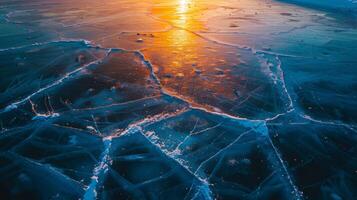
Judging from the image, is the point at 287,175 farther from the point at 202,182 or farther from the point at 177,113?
the point at 177,113

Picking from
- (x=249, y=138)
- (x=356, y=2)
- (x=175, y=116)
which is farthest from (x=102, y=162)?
(x=356, y=2)

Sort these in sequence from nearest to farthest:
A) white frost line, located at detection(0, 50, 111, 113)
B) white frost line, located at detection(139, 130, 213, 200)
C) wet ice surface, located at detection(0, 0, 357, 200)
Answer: white frost line, located at detection(139, 130, 213, 200)
wet ice surface, located at detection(0, 0, 357, 200)
white frost line, located at detection(0, 50, 111, 113)

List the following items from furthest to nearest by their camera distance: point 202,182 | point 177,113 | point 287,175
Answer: point 177,113
point 287,175
point 202,182

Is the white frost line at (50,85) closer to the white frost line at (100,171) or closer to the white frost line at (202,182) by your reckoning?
the white frost line at (100,171)

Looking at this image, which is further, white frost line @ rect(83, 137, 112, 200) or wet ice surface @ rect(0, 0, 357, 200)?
wet ice surface @ rect(0, 0, 357, 200)

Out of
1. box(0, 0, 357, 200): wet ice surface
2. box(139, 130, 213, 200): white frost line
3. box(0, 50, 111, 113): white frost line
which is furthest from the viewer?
box(0, 50, 111, 113): white frost line

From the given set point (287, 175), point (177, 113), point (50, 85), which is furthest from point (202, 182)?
point (50, 85)

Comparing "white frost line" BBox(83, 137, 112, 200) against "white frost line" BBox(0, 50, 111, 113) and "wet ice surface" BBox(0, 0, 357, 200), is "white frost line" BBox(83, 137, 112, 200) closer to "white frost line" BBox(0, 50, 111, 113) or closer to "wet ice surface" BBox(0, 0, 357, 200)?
"wet ice surface" BBox(0, 0, 357, 200)

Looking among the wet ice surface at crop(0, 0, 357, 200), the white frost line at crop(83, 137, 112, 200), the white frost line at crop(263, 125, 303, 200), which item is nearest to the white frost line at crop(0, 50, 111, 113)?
the wet ice surface at crop(0, 0, 357, 200)
